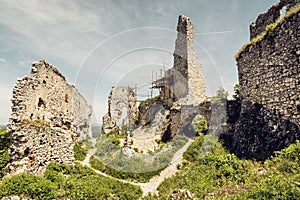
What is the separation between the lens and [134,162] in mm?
14922

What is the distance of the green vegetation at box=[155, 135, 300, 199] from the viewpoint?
5962mm

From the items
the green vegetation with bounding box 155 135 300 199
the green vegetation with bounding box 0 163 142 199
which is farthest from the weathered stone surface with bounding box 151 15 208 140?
the green vegetation with bounding box 0 163 142 199

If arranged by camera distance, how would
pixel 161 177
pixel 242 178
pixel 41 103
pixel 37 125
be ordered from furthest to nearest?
pixel 161 177, pixel 41 103, pixel 37 125, pixel 242 178

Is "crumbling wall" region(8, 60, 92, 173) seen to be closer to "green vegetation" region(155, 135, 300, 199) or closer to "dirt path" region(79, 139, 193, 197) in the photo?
"dirt path" region(79, 139, 193, 197)

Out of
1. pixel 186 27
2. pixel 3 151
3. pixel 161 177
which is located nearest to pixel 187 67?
pixel 186 27

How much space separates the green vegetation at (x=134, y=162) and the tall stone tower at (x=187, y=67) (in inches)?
204

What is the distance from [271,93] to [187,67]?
1025 cm

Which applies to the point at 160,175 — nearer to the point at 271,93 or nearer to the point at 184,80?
the point at 271,93

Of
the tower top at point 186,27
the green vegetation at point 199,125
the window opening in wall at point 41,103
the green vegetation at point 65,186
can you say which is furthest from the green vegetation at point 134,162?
the tower top at point 186,27

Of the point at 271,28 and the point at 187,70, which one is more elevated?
the point at 271,28

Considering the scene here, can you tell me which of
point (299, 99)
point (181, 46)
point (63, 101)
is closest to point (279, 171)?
point (299, 99)

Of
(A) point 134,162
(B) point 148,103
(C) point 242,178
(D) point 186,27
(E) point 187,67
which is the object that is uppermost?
(D) point 186,27

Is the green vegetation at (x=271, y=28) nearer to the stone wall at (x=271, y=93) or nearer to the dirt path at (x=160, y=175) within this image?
the stone wall at (x=271, y=93)

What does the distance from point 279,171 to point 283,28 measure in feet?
23.1
